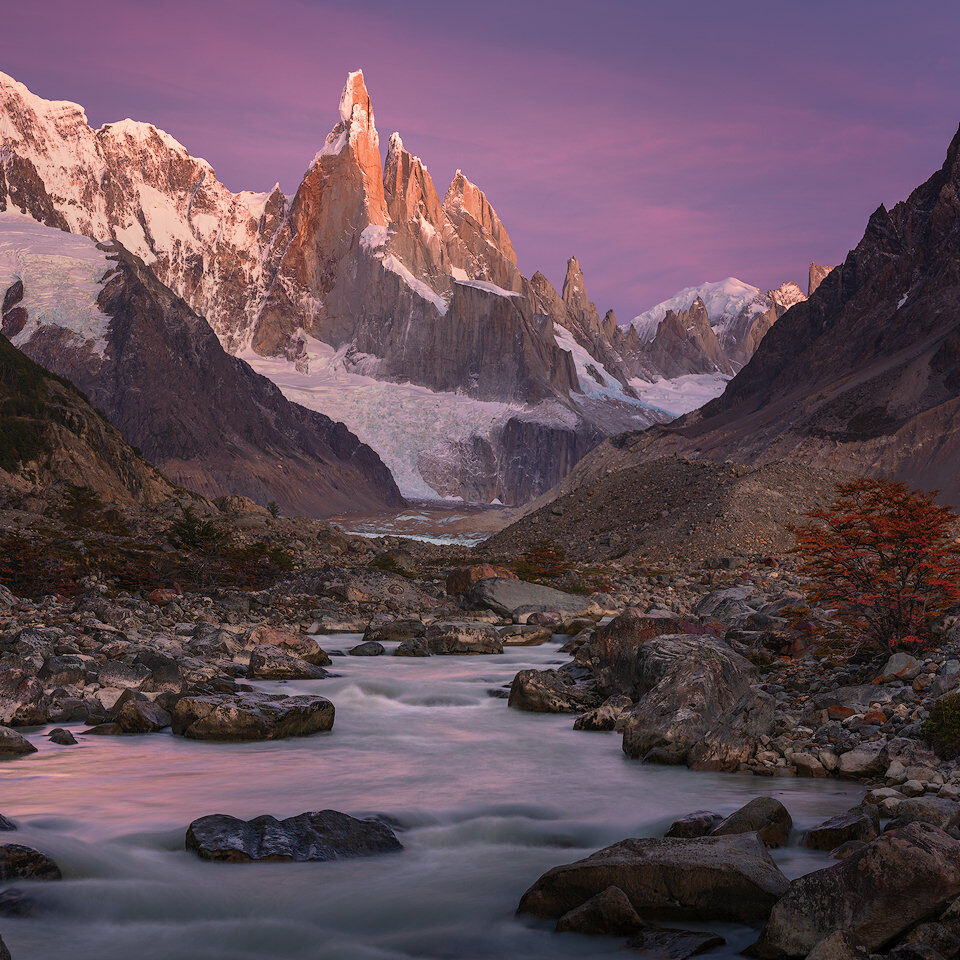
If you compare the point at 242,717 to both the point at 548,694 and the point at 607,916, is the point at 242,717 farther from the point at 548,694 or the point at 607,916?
the point at 607,916

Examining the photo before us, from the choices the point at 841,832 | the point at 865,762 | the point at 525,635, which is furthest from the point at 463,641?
the point at 841,832

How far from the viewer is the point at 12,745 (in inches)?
622

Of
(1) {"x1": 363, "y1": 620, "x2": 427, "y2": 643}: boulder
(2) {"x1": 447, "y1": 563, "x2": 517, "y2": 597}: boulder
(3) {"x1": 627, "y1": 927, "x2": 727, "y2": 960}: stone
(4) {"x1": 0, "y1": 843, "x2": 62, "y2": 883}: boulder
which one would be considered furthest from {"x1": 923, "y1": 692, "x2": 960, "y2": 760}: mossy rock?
(2) {"x1": 447, "y1": 563, "x2": 517, "y2": 597}: boulder

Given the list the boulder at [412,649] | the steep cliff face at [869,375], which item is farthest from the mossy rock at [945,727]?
the steep cliff face at [869,375]

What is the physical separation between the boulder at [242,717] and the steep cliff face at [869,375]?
10030 cm

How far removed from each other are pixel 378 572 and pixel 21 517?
2236cm

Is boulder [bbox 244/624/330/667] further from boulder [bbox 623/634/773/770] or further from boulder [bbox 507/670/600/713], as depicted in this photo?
boulder [bbox 623/634/773/770]

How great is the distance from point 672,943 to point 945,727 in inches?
286

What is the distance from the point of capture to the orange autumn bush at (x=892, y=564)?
19281 millimetres

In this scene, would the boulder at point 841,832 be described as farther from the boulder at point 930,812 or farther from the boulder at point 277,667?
the boulder at point 277,667

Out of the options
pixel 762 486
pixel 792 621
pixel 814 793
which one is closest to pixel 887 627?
pixel 792 621

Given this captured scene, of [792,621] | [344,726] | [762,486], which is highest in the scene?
[762,486]

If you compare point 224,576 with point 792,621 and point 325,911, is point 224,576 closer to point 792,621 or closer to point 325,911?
point 792,621

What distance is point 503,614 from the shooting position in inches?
1590
